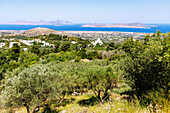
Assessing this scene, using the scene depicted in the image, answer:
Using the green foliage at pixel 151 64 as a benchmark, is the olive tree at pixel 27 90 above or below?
below

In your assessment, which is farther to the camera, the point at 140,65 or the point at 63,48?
the point at 63,48

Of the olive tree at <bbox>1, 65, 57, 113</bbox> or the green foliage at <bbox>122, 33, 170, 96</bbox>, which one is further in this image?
the olive tree at <bbox>1, 65, 57, 113</bbox>

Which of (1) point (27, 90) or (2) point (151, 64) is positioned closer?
(2) point (151, 64)

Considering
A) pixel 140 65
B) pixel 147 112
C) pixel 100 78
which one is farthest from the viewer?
pixel 100 78

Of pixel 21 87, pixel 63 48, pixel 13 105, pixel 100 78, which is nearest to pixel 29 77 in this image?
pixel 21 87

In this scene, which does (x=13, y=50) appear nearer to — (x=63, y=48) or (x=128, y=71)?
(x=63, y=48)

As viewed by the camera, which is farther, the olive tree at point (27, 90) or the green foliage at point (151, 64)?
the olive tree at point (27, 90)

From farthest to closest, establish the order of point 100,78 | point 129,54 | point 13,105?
1. point 100,78
2. point 129,54
3. point 13,105

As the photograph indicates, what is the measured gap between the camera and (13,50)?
190ft

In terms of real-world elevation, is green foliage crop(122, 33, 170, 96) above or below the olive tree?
above

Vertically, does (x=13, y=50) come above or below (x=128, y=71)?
below

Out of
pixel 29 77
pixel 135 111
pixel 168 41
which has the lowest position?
pixel 29 77

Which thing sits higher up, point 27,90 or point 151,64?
point 151,64

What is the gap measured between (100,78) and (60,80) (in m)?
5.25
